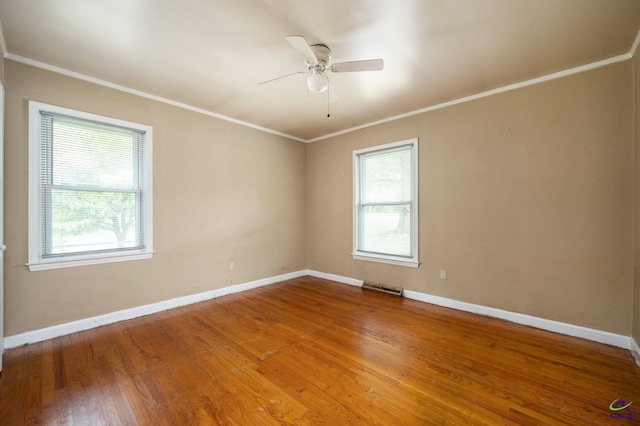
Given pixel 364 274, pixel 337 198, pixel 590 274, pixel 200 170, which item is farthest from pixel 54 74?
pixel 590 274

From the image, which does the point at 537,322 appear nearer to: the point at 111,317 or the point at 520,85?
the point at 520,85

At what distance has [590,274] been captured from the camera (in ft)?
8.49

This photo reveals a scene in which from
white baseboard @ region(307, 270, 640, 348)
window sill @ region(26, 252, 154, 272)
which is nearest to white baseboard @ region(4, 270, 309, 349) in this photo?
window sill @ region(26, 252, 154, 272)

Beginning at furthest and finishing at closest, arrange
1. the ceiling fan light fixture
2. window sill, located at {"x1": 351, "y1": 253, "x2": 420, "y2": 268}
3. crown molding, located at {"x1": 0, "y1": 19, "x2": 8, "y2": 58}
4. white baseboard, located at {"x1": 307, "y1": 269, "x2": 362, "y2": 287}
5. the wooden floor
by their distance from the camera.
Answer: white baseboard, located at {"x1": 307, "y1": 269, "x2": 362, "y2": 287}
window sill, located at {"x1": 351, "y1": 253, "x2": 420, "y2": 268}
the ceiling fan light fixture
crown molding, located at {"x1": 0, "y1": 19, "x2": 8, "y2": 58}
the wooden floor

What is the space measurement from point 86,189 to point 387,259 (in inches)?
153

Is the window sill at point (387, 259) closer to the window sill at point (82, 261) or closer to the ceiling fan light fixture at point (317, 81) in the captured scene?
the ceiling fan light fixture at point (317, 81)

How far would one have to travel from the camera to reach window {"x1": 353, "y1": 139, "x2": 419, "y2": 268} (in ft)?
12.7

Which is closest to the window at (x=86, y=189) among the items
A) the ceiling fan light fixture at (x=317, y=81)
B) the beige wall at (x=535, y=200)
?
the ceiling fan light fixture at (x=317, y=81)

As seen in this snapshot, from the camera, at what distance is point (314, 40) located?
2221mm

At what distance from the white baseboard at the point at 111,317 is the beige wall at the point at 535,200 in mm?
2552

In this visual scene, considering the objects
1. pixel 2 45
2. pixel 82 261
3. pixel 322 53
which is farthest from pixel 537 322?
pixel 2 45

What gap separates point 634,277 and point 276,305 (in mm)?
3655

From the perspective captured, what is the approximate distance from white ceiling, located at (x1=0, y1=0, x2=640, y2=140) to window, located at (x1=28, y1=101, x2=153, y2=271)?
1.81 ft

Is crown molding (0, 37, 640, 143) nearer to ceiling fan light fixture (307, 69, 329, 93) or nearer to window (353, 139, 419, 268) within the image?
window (353, 139, 419, 268)
